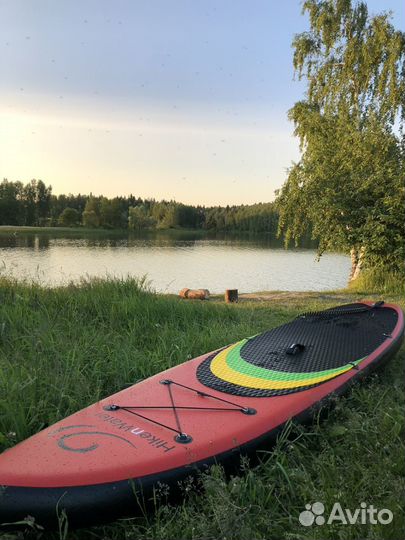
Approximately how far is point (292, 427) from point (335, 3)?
12946 mm

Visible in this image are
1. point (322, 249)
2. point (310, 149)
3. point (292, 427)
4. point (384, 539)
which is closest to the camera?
point (384, 539)

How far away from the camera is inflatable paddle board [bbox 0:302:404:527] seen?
6.00ft

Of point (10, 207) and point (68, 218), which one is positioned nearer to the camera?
point (10, 207)

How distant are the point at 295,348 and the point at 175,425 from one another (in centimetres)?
122

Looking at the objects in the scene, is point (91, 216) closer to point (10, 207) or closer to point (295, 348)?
point (10, 207)

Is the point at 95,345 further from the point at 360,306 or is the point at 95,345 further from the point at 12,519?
the point at 360,306

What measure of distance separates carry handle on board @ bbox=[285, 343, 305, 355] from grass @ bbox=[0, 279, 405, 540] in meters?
0.48

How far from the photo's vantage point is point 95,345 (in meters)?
3.77

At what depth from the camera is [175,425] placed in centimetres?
227

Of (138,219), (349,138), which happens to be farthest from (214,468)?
(138,219)

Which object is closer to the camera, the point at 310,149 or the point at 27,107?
the point at 27,107

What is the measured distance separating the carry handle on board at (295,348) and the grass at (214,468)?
0.48 metres

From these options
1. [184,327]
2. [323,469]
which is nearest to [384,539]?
[323,469]

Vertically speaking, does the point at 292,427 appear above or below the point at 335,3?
below
